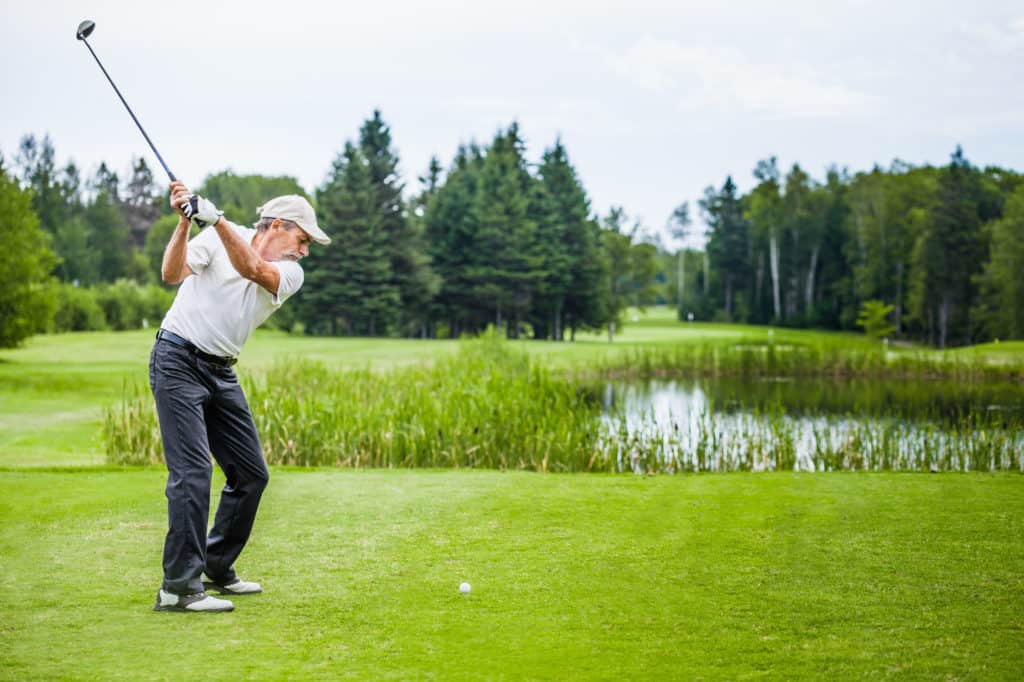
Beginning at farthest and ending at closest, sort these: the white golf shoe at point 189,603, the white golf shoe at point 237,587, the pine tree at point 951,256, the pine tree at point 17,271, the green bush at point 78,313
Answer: the pine tree at point 951,256, the green bush at point 78,313, the pine tree at point 17,271, the white golf shoe at point 237,587, the white golf shoe at point 189,603

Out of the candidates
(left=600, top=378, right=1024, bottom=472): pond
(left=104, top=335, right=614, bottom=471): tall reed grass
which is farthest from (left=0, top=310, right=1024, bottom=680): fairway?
(left=600, top=378, right=1024, bottom=472): pond

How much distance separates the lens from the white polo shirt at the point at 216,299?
16.3ft

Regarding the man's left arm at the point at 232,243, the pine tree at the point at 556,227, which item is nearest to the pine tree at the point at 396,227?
the pine tree at the point at 556,227

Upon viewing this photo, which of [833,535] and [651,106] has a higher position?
[651,106]

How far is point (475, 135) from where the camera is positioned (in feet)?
231

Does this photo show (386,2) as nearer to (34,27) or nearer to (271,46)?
(271,46)

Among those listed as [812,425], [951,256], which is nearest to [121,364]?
[812,425]

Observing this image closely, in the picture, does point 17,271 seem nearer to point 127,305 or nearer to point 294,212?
point 294,212

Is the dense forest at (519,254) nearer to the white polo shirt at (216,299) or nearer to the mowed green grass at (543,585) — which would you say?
the mowed green grass at (543,585)

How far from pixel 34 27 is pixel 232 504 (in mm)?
15583

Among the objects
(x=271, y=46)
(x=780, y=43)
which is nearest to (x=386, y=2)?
(x=271, y=46)

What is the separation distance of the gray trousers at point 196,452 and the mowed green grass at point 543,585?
0.24 metres

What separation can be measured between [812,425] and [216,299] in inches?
470

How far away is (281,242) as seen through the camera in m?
5.17
